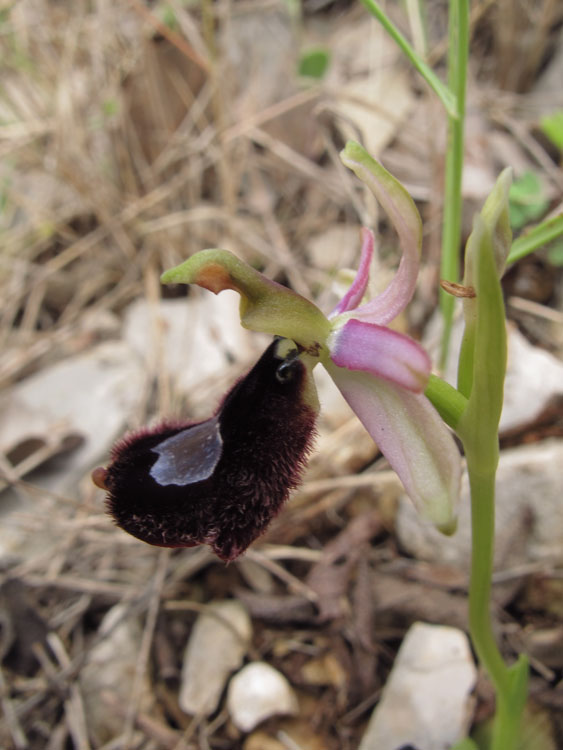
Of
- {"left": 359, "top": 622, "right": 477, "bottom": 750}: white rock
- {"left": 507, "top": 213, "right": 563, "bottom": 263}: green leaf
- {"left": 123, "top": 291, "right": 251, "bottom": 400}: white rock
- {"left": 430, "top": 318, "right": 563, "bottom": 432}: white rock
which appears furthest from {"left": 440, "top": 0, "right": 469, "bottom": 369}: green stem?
{"left": 123, "top": 291, "right": 251, "bottom": 400}: white rock

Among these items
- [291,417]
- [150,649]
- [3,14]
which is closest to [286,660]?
[150,649]

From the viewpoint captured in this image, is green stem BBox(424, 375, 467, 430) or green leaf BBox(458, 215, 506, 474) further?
green stem BBox(424, 375, 467, 430)

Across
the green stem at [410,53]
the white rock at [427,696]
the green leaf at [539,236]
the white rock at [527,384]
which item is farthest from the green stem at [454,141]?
the white rock at [427,696]

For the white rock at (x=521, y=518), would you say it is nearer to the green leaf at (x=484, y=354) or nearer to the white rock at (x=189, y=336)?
the green leaf at (x=484, y=354)

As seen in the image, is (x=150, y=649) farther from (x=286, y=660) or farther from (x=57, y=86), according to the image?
(x=57, y=86)

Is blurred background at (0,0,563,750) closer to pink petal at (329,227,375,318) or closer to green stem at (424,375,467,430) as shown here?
pink petal at (329,227,375,318)

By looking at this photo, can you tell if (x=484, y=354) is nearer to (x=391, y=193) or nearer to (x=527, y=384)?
(x=391, y=193)

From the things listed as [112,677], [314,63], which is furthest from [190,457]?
[314,63]
